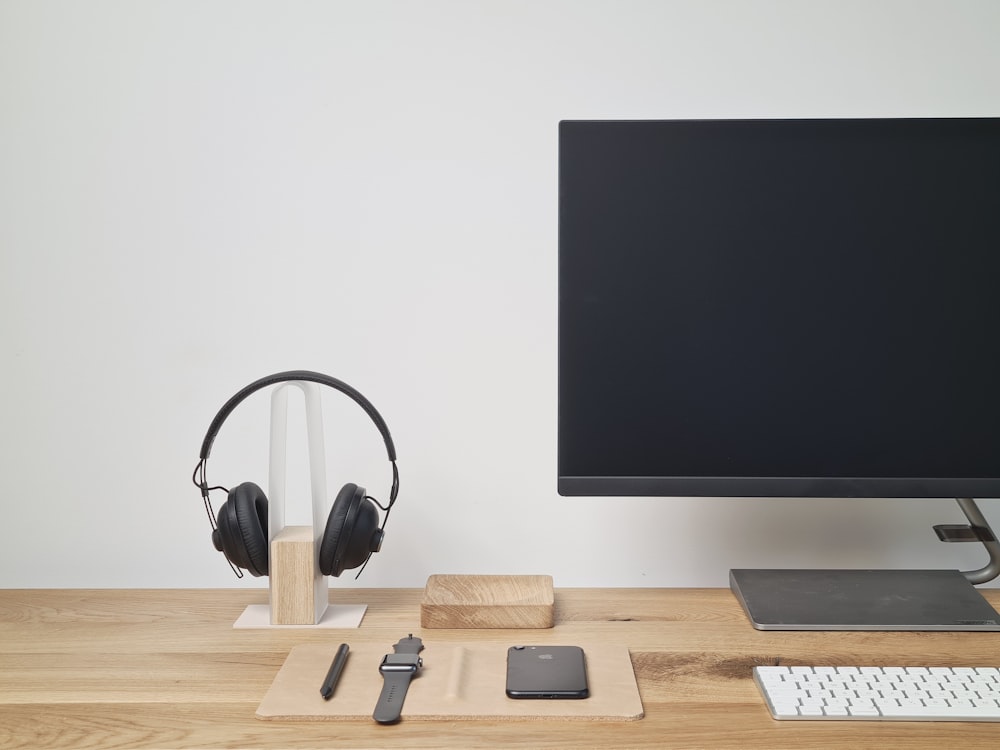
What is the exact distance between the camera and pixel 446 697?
30.7 inches

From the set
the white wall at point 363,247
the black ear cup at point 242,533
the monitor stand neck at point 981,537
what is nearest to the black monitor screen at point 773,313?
the monitor stand neck at point 981,537

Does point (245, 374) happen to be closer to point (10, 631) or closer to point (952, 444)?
point (10, 631)

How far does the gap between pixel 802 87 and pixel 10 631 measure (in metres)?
1.23

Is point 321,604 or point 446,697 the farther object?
point 321,604

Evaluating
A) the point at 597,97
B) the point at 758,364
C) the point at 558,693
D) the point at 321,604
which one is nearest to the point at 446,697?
the point at 558,693

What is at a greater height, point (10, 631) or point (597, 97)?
point (597, 97)

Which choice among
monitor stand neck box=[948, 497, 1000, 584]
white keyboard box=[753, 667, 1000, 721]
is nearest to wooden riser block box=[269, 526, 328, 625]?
white keyboard box=[753, 667, 1000, 721]

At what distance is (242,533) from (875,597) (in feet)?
2.50

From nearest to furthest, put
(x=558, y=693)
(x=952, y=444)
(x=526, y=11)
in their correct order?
(x=558, y=693)
(x=952, y=444)
(x=526, y=11)

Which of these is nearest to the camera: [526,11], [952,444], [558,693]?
[558,693]

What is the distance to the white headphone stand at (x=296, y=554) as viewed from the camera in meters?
0.96

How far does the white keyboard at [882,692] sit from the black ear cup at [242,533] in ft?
1.86

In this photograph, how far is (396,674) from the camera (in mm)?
821

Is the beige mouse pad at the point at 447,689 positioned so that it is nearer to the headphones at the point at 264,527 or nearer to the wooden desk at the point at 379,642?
the wooden desk at the point at 379,642
